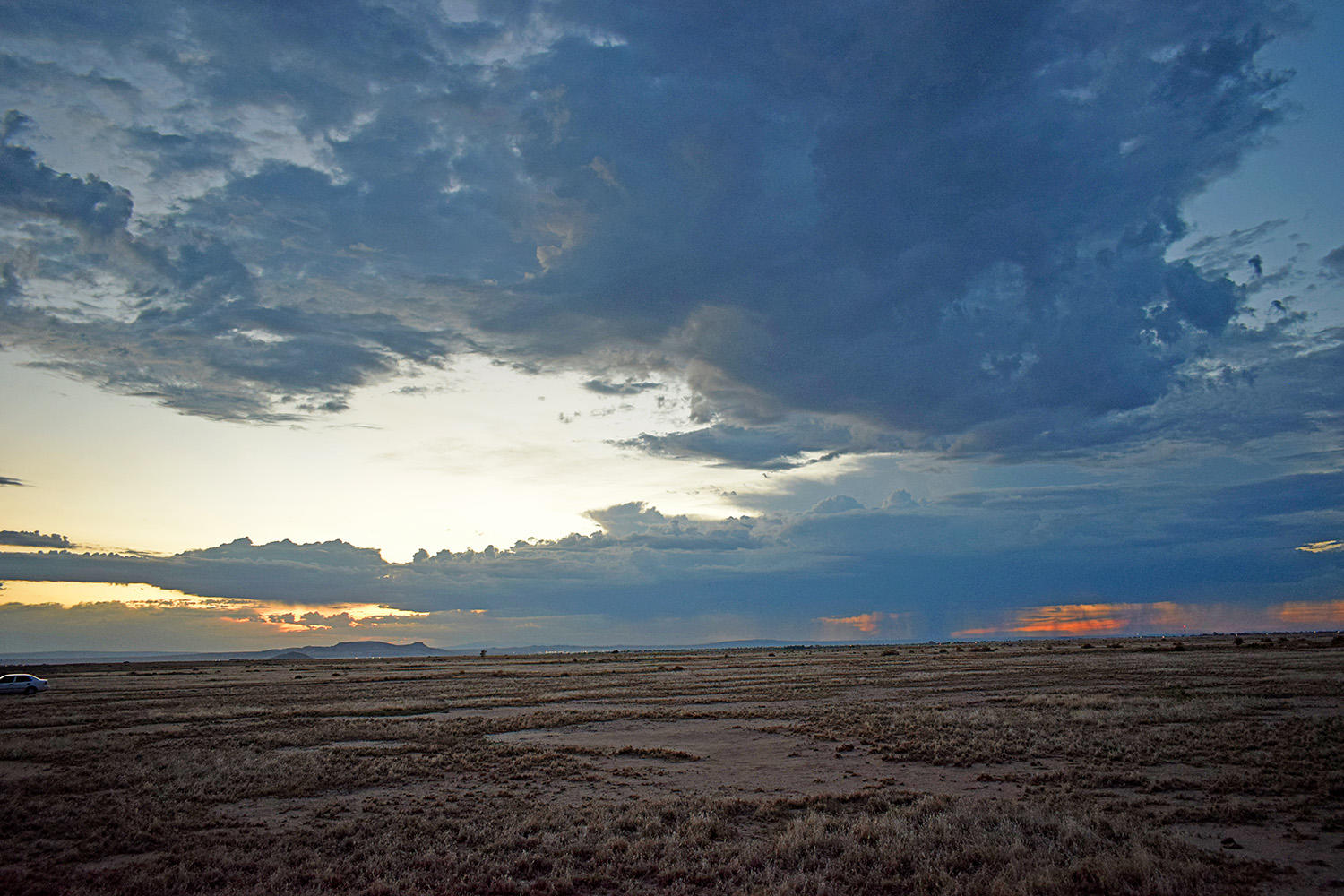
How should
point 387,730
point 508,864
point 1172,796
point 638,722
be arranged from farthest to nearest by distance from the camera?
point 638,722 → point 387,730 → point 1172,796 → point 508,864

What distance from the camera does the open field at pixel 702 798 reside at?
37.5ft

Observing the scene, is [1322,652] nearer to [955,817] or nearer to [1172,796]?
[1172,796]

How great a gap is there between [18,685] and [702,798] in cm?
6130

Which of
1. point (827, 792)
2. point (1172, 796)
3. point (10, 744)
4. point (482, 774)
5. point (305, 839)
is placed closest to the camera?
point (305, 839)

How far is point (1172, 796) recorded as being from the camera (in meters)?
15.6

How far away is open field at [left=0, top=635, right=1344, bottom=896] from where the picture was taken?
11.4 meters

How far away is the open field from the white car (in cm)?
2152

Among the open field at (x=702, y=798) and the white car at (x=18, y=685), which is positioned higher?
the open field at (x=702, y=798)

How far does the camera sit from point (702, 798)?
55.2 ft

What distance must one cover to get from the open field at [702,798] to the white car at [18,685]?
70.6 ft

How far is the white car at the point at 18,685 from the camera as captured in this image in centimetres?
5100

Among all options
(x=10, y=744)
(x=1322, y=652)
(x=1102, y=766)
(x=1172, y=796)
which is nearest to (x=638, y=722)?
(x=1102, y=766)

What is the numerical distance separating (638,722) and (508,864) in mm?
21372

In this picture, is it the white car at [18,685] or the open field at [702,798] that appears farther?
the white car at [18,685]
